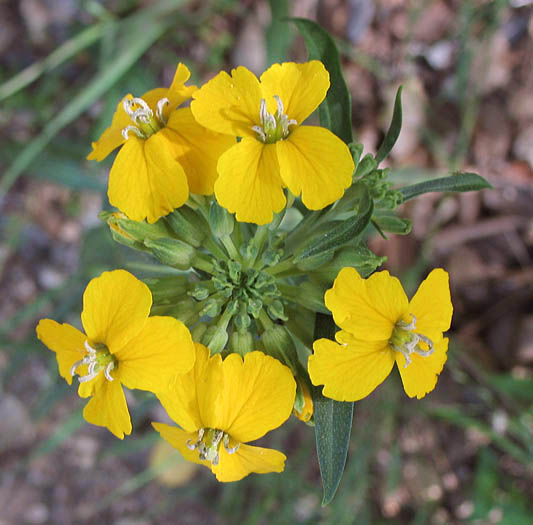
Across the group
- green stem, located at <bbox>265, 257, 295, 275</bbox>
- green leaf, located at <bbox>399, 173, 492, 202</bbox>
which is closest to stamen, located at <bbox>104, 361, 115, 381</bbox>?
green stem, located at <bbox>265, 257, 295, 275</bbox>

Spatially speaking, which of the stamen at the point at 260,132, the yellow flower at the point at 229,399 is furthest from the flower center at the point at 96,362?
the stamen at the point at 260,132

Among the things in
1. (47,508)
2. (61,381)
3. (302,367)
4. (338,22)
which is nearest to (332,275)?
(302,367)

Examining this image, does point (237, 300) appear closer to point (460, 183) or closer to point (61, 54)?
point (460, 183)

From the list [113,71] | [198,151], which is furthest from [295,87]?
[113,71]

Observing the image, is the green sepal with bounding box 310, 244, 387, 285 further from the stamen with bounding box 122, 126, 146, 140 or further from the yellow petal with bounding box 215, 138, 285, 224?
the stamen with bounding box 122, 126, 146, 140

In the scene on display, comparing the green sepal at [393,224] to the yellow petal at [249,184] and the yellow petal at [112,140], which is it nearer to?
the yellow petal at [249,184]

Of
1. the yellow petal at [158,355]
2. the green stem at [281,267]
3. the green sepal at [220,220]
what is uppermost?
the green sepal at [220,220]
